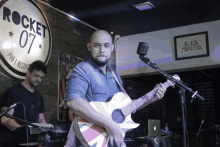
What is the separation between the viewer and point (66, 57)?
4.20m

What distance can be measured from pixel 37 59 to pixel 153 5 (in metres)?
1.94

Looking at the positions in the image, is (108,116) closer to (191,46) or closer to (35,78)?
(35,78)

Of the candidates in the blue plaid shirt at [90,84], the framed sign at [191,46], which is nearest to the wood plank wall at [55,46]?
the blue plaid shirt at [90,84]

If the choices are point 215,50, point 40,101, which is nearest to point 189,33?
point 215,50

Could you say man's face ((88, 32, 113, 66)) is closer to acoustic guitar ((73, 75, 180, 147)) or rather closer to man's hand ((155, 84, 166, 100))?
acoustic guitar ((73, 75, 180, 147))

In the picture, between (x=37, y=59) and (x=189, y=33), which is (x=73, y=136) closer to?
(x=37, y=59)

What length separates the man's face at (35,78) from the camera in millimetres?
3334

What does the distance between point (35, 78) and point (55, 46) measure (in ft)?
2.64

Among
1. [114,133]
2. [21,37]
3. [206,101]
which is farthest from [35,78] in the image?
[206,101]

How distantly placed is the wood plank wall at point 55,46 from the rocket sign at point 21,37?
12cm

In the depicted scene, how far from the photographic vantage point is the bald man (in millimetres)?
1733

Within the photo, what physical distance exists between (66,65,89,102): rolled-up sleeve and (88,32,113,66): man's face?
0.57 ft

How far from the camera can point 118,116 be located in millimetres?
1941

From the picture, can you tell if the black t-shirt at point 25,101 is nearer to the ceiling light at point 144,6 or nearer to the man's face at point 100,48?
the man's face at point 100,48
